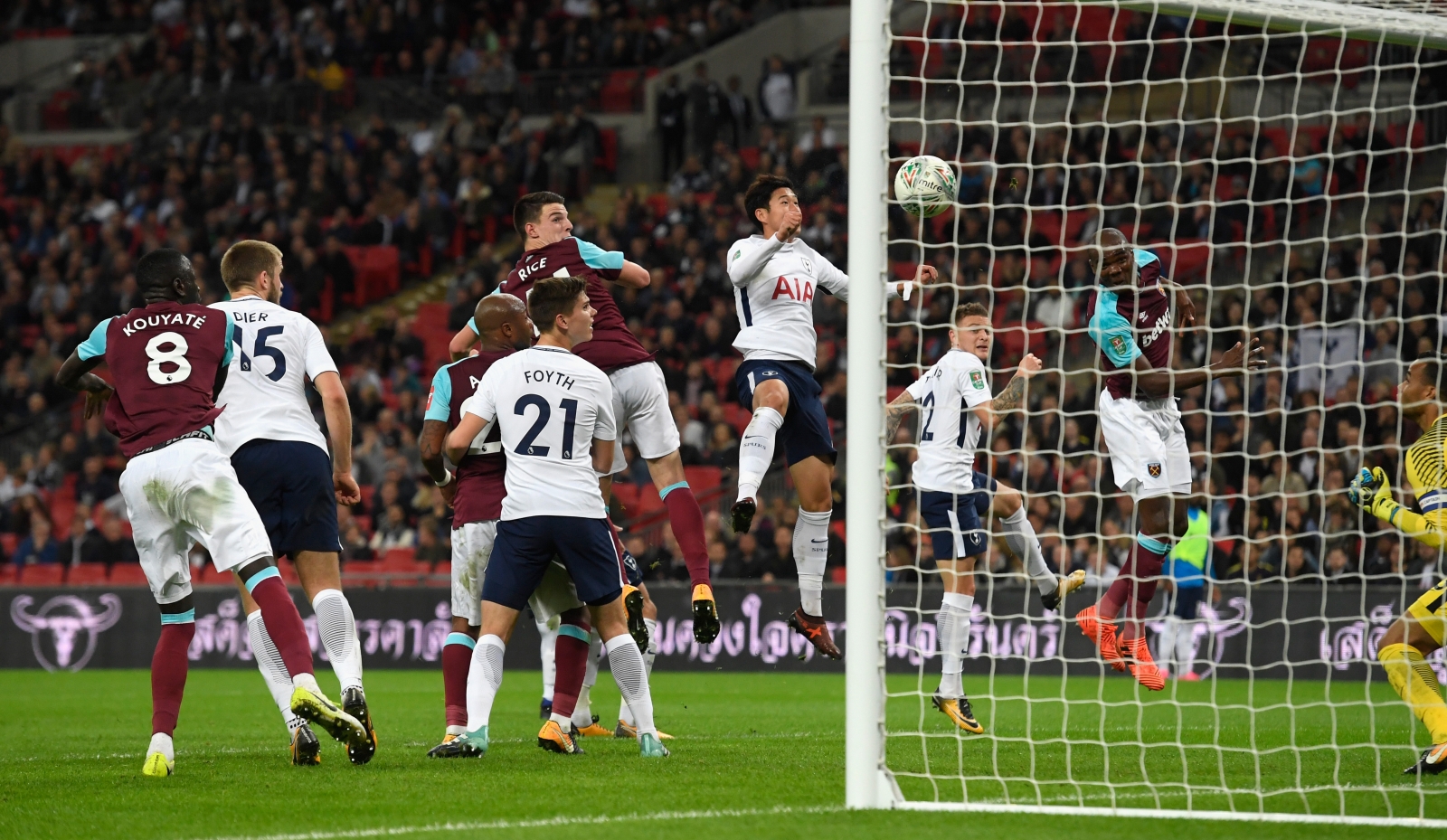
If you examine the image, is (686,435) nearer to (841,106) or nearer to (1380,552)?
(841,106)

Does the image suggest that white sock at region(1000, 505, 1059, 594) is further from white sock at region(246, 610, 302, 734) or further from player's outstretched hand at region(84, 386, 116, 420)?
player's outstretched hand at region(84, 386, 116, 420)

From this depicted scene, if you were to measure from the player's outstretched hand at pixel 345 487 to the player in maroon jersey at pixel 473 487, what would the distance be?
361 mm

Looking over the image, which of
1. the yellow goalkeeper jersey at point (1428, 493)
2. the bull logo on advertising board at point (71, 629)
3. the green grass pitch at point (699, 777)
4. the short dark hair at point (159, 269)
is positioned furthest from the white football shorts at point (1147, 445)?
the bull logo on advertising board at point (71, 629)

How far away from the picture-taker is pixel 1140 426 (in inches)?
348

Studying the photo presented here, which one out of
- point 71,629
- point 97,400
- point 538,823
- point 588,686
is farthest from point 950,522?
point 71,629

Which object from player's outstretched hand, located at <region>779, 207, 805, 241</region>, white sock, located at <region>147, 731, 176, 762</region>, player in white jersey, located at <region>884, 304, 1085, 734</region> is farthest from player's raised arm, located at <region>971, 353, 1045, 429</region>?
white sock, located at <region>147, 731, 176, 762</region>

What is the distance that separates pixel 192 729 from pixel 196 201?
53.8 ft

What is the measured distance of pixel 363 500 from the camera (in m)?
19.2

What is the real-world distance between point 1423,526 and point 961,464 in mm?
2445

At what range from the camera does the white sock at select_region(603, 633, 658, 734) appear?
693 centimetres

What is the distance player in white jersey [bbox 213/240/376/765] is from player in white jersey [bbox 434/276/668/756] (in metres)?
0.78

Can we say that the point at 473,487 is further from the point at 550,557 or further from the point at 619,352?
the point at 619,352

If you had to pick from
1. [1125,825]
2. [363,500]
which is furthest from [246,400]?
[363,500]

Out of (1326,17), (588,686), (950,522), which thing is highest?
(1326,17)
